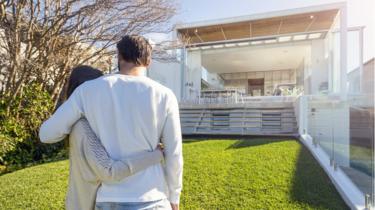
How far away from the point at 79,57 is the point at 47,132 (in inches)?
228

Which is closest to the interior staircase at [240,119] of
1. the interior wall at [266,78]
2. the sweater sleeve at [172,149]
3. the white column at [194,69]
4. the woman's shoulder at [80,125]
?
the white column at [194,69]

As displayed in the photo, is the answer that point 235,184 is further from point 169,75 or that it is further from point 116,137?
point 169,75

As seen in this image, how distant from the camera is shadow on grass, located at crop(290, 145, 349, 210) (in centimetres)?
308

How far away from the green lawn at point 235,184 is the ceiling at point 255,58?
31.9ft

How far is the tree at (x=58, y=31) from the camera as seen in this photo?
17.5 ft

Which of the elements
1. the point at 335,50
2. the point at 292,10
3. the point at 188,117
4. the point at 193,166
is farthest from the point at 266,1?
the point at 193,166

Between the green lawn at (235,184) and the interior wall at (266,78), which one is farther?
the interior wall at (266,78)

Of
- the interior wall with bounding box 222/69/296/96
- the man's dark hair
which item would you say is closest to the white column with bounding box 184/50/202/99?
the interior wall with bounding box 222/69/296/96

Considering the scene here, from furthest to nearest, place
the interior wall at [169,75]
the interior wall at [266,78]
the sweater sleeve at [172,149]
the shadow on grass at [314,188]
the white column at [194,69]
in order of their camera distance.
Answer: the interior wall at [266,78] < the white column at [194,69] < the interior wall at [169,75] < the shadow on grass at [314,188] < the sweater sleeve at [172,149]

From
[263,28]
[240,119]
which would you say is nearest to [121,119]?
[240,119]

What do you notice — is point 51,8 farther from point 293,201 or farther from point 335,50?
point 335,50

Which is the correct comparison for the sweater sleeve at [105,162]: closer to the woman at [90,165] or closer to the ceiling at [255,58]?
the woman at [90,165]

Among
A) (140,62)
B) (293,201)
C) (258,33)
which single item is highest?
(258,33)

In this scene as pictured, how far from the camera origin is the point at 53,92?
21.7 ft
